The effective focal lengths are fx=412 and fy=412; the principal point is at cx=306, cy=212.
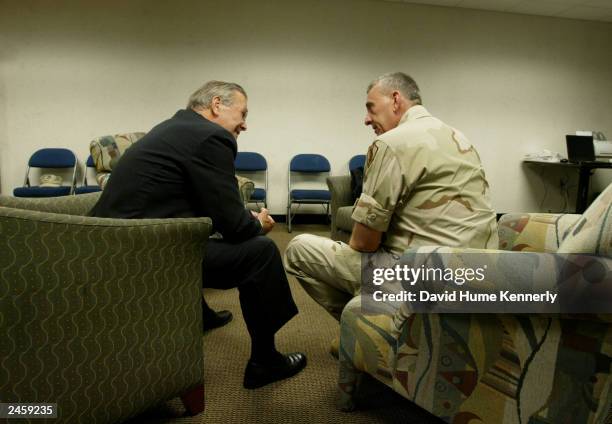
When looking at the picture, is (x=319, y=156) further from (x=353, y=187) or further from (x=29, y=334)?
(x=29, y=334)

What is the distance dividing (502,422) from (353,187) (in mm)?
2463

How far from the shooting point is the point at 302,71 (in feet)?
15.8

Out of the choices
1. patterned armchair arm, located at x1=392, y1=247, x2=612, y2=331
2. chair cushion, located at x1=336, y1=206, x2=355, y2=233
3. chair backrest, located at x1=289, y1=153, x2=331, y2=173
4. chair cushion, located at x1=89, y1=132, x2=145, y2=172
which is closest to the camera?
patterned armchair arm, located at x1=392, y1=247, x2=612, y2=331

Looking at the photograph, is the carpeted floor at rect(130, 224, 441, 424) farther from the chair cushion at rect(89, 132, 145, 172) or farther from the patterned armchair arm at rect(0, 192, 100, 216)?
the chair cushion at rect(89, 132, 145, 172)

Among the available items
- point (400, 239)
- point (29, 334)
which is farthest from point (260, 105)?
point (29, 334)

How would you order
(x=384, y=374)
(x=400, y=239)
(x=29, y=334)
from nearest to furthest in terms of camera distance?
(x=29, y=334), (x=384, y=374), (x=400, y=239)

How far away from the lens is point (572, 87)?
215 inches

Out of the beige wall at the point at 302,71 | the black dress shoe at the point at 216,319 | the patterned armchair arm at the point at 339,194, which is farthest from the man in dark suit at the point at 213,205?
the beige wall at the point at 302,71

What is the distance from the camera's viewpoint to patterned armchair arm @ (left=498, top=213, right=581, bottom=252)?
1401mm

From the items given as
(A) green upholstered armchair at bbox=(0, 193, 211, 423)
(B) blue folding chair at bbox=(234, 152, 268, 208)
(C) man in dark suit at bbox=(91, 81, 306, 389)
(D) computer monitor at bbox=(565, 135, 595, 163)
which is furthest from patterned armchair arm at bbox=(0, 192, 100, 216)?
(D) computer monitor at bbox=(565, 135, 595, 163)

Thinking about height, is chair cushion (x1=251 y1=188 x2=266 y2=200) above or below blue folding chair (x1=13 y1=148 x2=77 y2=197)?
below

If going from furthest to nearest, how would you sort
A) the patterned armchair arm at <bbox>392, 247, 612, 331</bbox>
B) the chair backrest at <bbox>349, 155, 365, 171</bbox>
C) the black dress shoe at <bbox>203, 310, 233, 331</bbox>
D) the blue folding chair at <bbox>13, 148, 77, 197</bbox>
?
the chair backrest at <bbox>349, 155, 365, 171</bbox> → the blue folding chair at <bbox>13, 148, 77, 197</bbox> → the black dress shoe at <bbox>203, 310, 233, 331</bbox> → the patterned armchair arm at <bbox>392, 247, 612, 331</bbox>

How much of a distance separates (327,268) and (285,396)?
45 cm

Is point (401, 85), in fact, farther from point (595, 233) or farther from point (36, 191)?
point (36, 191)
